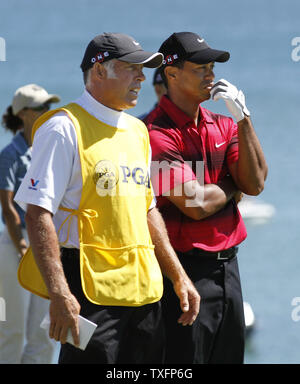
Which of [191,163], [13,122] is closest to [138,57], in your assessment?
[191,163]

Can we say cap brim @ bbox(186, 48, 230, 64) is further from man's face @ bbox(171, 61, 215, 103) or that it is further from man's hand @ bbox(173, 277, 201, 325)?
man's hand @ bbox(173, 277, 201, 325)

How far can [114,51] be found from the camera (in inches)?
121

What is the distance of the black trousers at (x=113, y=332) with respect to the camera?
293 cm

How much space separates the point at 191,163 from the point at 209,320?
590mm

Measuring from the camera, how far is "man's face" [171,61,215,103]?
3.49 metres

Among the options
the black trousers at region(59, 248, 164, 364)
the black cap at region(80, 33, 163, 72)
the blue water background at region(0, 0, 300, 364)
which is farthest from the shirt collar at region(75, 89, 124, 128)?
the blue water background at region(0, 0, 300, 364)

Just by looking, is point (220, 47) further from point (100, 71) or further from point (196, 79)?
point (100, 71)

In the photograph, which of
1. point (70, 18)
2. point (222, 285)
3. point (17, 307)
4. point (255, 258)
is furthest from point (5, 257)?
point (70, 18)

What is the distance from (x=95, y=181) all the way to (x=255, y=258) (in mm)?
6150

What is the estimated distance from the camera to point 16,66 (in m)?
16.4

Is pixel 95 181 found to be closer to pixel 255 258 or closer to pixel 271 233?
pixel 255 258

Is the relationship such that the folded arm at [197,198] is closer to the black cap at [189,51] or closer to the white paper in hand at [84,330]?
the black cap at [189,51]

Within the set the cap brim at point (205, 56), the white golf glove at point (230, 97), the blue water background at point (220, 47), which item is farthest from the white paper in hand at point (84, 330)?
the blue water background at point (220, 47)

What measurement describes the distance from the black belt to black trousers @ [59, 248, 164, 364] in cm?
34
